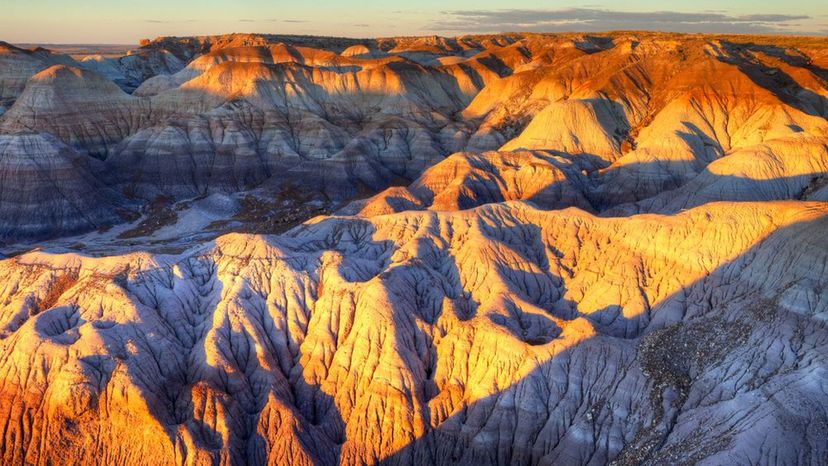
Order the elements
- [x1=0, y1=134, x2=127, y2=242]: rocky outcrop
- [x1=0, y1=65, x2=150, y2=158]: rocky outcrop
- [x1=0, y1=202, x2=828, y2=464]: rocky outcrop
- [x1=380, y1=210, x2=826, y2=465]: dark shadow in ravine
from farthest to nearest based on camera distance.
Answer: [x1=0, y1=65, x2=150, y2=158]: rocky outcrop
[x1=0, y1=134, x2=127, y2=242]: rocky outcrop
[x1=0, y1=202, x2=828, y2=464]: rocky outcrop
[x1=380, y1=210, x2=826, y2=465]: dark shadow in ravine

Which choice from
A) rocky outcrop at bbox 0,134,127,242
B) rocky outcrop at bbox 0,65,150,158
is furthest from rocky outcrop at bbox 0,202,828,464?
rocky outcrop at bbox 0,65,150,158

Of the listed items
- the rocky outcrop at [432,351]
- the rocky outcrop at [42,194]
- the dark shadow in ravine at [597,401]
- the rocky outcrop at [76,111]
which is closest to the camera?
the dark shadow in ravine at [597,401]

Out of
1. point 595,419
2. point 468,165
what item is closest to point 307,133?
point 468,165

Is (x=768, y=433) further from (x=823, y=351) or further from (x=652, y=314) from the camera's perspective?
(x=652, y=314)

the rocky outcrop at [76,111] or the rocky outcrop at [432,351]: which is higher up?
the rocky outcrop at [76,111]

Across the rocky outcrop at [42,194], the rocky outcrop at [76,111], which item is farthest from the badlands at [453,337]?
the rocky outcrop at [76,111]

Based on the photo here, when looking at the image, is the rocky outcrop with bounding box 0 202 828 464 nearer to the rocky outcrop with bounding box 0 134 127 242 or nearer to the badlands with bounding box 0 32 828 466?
the badlands with bounding box 0 32 828 466

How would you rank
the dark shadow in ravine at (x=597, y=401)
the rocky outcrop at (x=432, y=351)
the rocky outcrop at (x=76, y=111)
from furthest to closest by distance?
the rocky outcrop at (x=76, y=111) < the rocky outcrop at (x=432, y=351) < the dark shadow in ravine at (x=597, y=401)

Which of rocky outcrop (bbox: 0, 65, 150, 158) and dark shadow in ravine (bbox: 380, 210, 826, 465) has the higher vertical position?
rocky outcrop (bbox: 0, 65, 150, 158)

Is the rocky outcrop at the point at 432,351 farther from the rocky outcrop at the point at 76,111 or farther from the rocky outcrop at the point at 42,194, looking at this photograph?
the rocky outcrop at the point at 76,111

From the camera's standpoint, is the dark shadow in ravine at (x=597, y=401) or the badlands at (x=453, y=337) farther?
the badlands at (x=453, y=337)

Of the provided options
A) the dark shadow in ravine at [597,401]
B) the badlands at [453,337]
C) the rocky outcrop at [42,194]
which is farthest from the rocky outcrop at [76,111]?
the dark shadow in ravine at [597,401]
